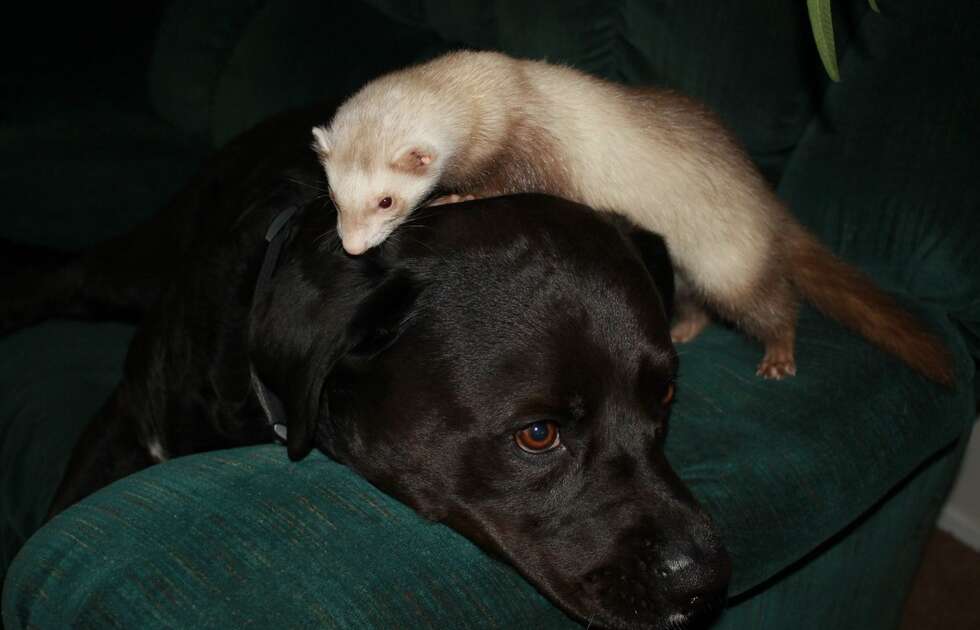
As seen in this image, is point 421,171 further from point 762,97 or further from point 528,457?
point 762,97

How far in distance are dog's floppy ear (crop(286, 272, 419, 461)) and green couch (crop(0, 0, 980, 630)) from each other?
61 mm

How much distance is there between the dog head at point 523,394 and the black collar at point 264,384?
0.27 ft

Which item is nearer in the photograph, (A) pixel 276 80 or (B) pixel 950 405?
(B) pixel 950 405

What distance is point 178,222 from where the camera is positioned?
6.78ft

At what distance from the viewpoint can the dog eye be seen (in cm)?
125

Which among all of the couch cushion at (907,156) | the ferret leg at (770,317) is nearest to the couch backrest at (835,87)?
the couch cushion at (907,156)

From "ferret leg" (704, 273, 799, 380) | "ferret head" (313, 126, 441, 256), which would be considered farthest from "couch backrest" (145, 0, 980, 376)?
"ferret head" (313, 126, 441, 256)

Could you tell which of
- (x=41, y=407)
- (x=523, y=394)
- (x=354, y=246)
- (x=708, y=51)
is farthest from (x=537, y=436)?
(x=41, y=407)

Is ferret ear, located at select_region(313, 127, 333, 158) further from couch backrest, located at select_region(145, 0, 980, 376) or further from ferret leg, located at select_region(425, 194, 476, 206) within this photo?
couch backrest, located at select_region(145, 0, 980, 376)

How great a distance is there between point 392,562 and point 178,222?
3.81 feet

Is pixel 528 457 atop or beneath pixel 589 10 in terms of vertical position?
beneath

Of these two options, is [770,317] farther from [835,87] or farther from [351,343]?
[351,343]

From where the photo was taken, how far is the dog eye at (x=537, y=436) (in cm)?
125

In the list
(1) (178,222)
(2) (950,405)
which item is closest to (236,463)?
(1) (178,222)
